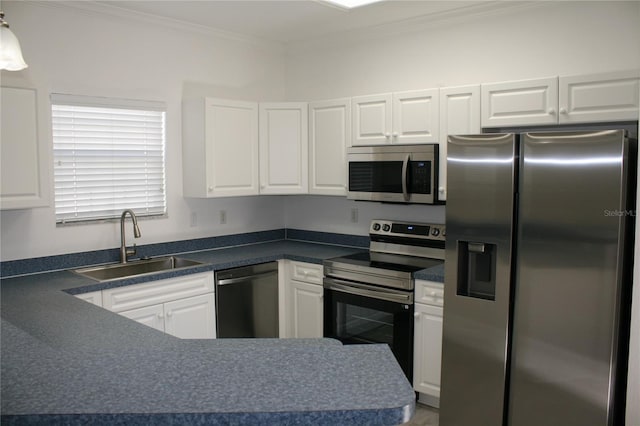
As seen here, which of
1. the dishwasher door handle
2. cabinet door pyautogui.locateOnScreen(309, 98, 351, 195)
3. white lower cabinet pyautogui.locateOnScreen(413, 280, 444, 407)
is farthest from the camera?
cabinet door pyautogui.locateOnScreen(309, 98, 351, 195)

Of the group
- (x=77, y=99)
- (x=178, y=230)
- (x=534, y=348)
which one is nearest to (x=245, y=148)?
(x=178, y=230)

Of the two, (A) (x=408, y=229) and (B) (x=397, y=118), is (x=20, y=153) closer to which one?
(B) (x=397, y=118)

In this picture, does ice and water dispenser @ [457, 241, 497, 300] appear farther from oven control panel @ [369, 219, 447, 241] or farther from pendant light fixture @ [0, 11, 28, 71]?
pendant light fixture @ [0, 11, 28, 71]

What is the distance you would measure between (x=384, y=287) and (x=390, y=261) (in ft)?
1.08

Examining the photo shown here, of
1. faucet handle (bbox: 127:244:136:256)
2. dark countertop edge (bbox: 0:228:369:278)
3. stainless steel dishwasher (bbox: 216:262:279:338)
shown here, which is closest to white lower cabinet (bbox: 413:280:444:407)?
dark countertop edge (bbox: 0:228:369:278)

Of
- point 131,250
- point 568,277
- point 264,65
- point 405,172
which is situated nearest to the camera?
point 568,277

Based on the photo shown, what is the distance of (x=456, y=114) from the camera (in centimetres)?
355

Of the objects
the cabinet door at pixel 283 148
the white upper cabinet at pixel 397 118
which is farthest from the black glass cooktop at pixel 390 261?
the white upper cabinet at pixel 397 118

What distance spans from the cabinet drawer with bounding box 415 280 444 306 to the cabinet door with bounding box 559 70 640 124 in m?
1.19

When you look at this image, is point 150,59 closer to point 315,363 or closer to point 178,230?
point 178,230

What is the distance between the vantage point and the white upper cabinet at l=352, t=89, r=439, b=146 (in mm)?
3674

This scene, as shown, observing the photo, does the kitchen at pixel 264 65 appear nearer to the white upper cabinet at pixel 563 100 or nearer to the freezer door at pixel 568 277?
the white upper cabinet at pixel 563 100

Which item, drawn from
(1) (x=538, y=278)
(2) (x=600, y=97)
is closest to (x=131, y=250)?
(1) (x=538, y=278)

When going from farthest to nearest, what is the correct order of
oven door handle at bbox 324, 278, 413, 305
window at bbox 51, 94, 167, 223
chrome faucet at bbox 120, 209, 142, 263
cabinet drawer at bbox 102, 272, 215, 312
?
1. chrome faucet at bbox 120, 209, 142, 263
2. window at bbox 51, 94, 167, 223
3. oven door handle at bbox 324, 278, 413, 305
4. cabinet drawer at bbox 102, 272, 215, 312
